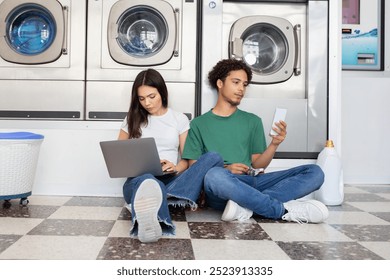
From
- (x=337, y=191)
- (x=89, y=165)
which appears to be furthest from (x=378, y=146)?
(x=89, y=165)

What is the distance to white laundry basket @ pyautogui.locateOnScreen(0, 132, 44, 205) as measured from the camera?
6.20 ft

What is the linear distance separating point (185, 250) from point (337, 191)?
4.02 feet

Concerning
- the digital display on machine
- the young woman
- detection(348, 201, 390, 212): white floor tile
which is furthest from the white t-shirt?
the digital display on machine

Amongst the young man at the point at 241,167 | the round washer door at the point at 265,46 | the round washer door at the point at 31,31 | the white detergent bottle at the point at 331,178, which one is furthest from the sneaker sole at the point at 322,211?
the round washer door at the point at 31,31

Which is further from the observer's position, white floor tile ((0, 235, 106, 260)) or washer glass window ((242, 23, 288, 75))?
washer glass window ((242, 23, 288, 75))

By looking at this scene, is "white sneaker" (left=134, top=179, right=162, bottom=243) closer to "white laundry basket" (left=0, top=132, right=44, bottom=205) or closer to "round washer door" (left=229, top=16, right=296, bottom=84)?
"white laundry basket" (left=0, top=132, right=44, bottom=205)

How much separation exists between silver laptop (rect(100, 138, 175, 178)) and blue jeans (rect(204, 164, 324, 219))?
0.24 meters

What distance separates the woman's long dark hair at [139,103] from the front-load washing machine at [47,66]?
52cm

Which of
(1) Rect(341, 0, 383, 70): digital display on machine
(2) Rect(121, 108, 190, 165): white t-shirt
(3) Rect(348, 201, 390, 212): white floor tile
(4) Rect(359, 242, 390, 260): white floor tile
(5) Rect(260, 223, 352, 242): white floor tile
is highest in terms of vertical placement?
(1) Rect(341, 0, 383, 70): digital display on machine

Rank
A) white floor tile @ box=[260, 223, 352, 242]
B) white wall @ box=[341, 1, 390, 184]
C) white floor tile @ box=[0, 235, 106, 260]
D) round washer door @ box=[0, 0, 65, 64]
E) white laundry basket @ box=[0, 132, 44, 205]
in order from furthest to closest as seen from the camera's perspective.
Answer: white wall @ box=[341, 1, 390, 184], round washer door @ box=[0, 0, 65, 64], white laundry basket @ box=[0, 132, 44, 205], white floor tile @ box=[260, 223, 352, 242], white floor tile @ box=[0, 235, 106, 260]

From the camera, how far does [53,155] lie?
2301mm

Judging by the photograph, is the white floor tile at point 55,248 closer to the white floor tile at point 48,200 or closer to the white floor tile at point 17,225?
the white floor tile at point 17,225

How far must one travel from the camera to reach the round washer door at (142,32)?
239 cm

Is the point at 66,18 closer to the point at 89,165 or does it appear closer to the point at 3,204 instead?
the point at 89,165
